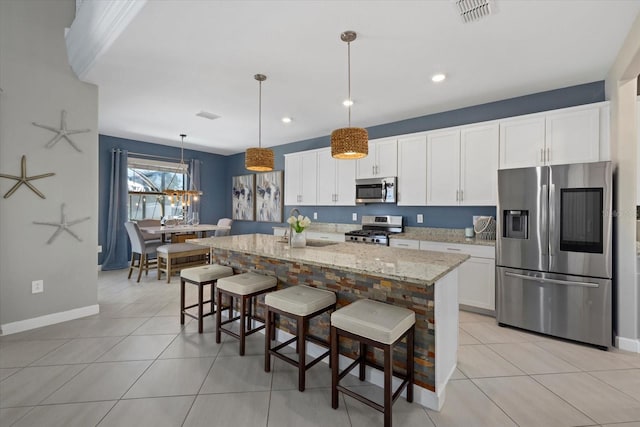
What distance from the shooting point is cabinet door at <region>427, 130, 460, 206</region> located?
3.76 m

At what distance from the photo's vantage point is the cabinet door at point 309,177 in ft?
17.3

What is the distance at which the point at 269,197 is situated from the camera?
6.43m

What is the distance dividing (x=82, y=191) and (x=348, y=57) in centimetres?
318

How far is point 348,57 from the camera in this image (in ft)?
8.59

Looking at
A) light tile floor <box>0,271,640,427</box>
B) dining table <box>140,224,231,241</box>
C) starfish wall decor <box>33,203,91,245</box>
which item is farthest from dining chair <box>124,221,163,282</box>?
light tile floor <box>0,271,640,427</box>

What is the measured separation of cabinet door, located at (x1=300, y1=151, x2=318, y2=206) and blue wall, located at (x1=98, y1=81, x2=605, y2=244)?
1.14 feet

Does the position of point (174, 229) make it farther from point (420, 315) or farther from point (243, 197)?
point (420, 315)

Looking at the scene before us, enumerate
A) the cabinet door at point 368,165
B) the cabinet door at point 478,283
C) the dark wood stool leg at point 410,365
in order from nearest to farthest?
the dark wood stool leg at point 410,365 < the cabinet door at point 478,283 < the cabinet door at point 368,165

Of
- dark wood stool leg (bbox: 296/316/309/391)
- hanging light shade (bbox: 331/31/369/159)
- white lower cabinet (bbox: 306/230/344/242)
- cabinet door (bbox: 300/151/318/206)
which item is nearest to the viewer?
dark wood stool leg (bbox: 296/316/309/391)

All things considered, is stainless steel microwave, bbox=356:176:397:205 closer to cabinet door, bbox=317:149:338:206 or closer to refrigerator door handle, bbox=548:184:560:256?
cabinet door, bbox=317:149:338:206

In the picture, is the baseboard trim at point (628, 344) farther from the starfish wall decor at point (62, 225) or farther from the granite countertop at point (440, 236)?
the starfish wall decor at point (62, 225)

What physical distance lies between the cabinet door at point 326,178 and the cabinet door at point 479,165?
200cm

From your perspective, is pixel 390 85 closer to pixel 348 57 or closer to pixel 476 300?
pixel 348 57

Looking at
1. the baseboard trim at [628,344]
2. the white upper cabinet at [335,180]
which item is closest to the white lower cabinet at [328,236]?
the white upper cabinet at [335,180]
